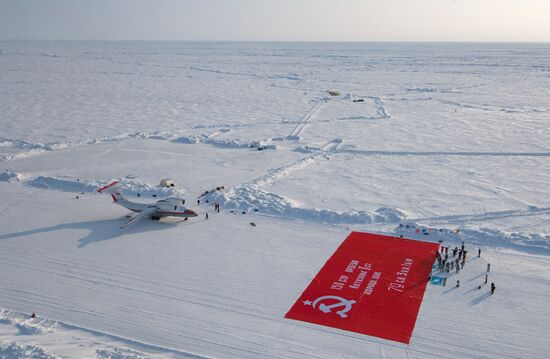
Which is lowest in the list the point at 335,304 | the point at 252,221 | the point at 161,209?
the point at 335,304

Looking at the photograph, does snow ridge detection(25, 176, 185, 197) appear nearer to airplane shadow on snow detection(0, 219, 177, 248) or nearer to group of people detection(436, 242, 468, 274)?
airplane shadow on snow detection(0, 219, 177, 248)

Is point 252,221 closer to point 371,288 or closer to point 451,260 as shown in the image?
point 371,288

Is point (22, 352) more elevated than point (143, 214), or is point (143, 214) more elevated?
point (143, 214)

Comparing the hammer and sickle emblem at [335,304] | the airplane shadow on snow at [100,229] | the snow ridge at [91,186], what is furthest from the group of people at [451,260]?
the snow ridge at [91,186]

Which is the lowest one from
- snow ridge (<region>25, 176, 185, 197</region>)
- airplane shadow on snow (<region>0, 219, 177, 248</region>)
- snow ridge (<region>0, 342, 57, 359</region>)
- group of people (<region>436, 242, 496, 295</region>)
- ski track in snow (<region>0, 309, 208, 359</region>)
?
ski track in snow (<region>0, 309, 208, 359</region>)

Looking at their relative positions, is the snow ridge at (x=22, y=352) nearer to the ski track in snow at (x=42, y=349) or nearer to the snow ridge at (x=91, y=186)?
the ski track in snow at (x=42, y=349)

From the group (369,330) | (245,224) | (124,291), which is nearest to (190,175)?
(245,224)

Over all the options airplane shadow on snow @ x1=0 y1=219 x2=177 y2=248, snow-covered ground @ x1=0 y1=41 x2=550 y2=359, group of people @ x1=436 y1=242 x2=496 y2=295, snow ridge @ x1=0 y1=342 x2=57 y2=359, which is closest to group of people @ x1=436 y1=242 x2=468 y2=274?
group of people @ x1=436 y1=242 x2=496 y2=295

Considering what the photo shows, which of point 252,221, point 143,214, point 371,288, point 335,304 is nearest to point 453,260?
point 371,288
